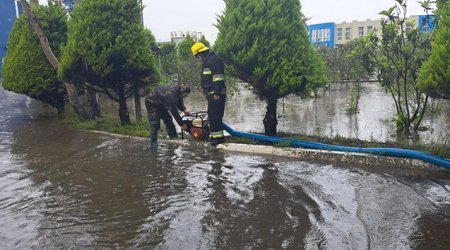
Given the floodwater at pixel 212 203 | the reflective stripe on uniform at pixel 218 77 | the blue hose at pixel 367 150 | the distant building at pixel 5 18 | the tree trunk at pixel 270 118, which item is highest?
the distant building at pixel 5 18

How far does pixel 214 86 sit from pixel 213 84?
0.07 meters

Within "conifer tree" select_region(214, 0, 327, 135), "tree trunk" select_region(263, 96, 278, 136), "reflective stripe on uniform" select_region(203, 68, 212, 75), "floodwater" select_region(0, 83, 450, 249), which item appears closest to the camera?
"floodwater" select_region(0, 83, 450, 249)

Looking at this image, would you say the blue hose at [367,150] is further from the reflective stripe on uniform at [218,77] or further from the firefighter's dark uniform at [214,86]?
the reflective stripe on uniform at [218,77]

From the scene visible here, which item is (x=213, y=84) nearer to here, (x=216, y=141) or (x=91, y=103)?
(x=216, y=141)

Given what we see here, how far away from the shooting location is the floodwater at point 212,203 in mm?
3662

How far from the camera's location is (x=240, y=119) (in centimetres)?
1071

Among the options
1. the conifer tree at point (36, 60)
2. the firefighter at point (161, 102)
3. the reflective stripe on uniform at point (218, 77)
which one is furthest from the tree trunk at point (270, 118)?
the conifer tree at point (36, 60)

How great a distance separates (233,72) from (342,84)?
1555 cm

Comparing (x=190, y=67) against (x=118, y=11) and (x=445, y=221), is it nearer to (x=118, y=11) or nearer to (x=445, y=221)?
(x=118, y=11)

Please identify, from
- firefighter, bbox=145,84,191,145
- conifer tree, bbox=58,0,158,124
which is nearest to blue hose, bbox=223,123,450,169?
firefighter, bbox=145,84,191,145

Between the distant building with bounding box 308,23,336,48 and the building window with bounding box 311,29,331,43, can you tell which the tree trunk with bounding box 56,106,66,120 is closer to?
the distant building with bounding box 308,23,336,48

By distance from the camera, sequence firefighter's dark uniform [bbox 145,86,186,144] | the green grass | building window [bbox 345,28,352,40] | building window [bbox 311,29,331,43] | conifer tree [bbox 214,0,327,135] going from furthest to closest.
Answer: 1. building window [bbox 311,29,331,43]
2. building window [bbox 345,28,352,40]
3. the green grass
4. firefighter's dark uniform [bbox 145,86,186,144]
5. conifer tree [bbox 214,0,327,135]

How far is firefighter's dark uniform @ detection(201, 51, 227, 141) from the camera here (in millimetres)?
6988

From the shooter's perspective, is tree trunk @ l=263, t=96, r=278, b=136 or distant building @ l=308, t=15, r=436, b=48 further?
distant building @ l=308, t=15, r=436, b=48
